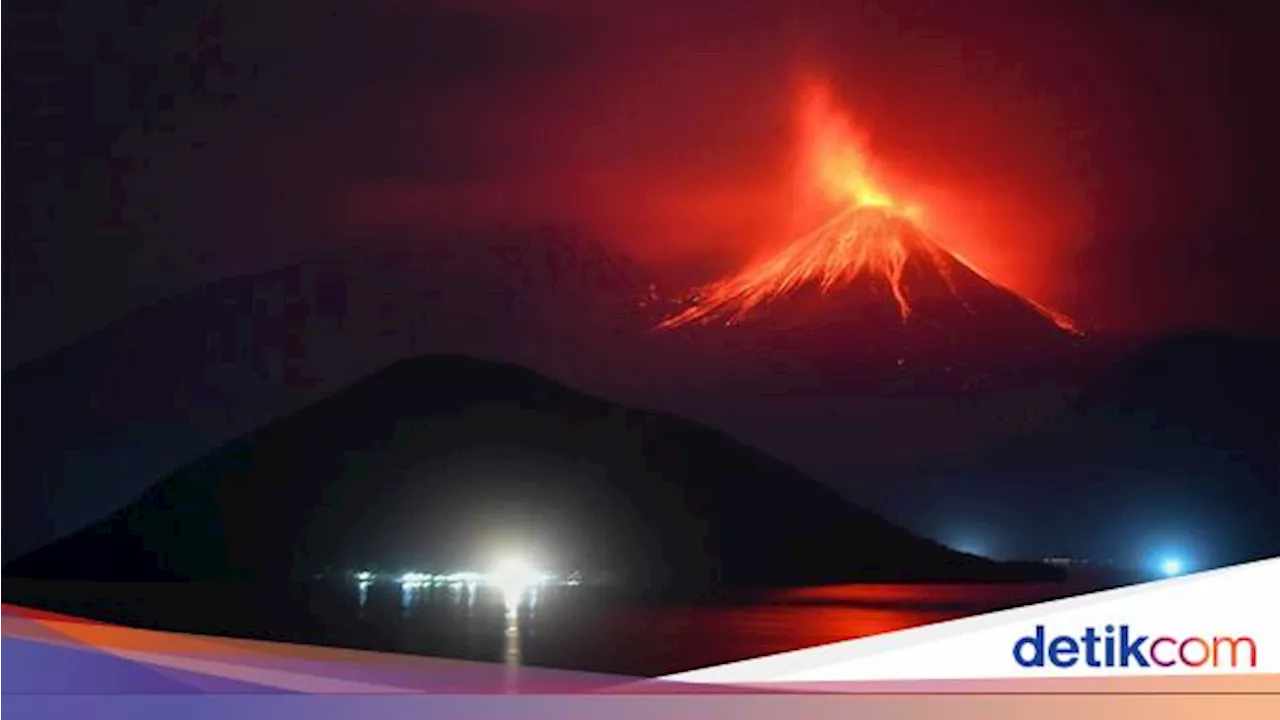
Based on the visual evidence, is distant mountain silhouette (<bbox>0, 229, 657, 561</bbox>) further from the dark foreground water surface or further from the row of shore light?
the row of shore light

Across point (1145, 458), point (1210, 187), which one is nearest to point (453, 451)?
point (1145, 458)

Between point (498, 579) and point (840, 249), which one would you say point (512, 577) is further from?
point (840, 249)

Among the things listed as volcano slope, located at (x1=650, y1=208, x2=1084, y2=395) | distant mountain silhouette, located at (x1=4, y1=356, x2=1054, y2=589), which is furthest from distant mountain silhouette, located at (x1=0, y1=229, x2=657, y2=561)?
volcano slope, located at (x1=650, y1=208, x2=1084, y2=395)

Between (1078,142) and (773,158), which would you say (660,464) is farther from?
(1078,142)

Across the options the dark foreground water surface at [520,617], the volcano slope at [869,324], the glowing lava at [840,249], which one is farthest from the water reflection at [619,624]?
the glowing lava at [840,249]

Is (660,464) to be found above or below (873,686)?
above

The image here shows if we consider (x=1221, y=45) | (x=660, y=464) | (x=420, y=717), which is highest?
(x=1221, y=45)

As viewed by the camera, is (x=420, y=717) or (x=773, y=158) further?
(x=773, y=158)
